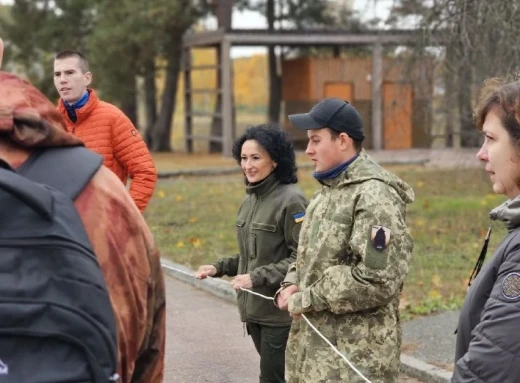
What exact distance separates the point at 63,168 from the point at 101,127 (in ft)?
13.7

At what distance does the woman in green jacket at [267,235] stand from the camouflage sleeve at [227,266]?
17 millimetres

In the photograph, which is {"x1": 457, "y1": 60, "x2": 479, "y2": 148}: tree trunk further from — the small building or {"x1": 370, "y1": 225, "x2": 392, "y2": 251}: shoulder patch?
the small building

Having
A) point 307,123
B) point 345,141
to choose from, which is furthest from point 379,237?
point 307,123

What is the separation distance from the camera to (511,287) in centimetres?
224

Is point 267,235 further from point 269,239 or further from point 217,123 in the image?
point 217,123

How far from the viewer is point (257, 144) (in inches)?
188

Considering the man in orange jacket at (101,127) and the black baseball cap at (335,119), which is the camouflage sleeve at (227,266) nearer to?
the man in orange jacket at (101,127)

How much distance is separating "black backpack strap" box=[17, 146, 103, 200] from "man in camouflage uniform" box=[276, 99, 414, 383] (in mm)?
1842

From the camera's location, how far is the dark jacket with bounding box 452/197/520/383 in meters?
2.22

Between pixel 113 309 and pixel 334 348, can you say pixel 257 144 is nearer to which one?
pixel 334 348

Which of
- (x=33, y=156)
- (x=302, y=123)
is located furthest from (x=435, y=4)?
(x=33, y=156)

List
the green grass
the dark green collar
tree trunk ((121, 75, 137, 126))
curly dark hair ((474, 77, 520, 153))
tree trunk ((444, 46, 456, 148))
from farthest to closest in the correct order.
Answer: tree trunk ((121, 75, 137, 126)) → tree trunk ((444, 46, 456, 148)) → the green grass → the dark green collar → curly dark hair ((474, 77, 520, 153))

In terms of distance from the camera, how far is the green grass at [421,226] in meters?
8.81

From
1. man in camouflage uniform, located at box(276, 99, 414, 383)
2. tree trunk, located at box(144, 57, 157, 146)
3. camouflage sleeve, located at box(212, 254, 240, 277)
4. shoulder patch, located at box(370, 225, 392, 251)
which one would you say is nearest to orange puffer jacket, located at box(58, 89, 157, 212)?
camouflage sleeve, located at box(212, 254, 240, 277)
